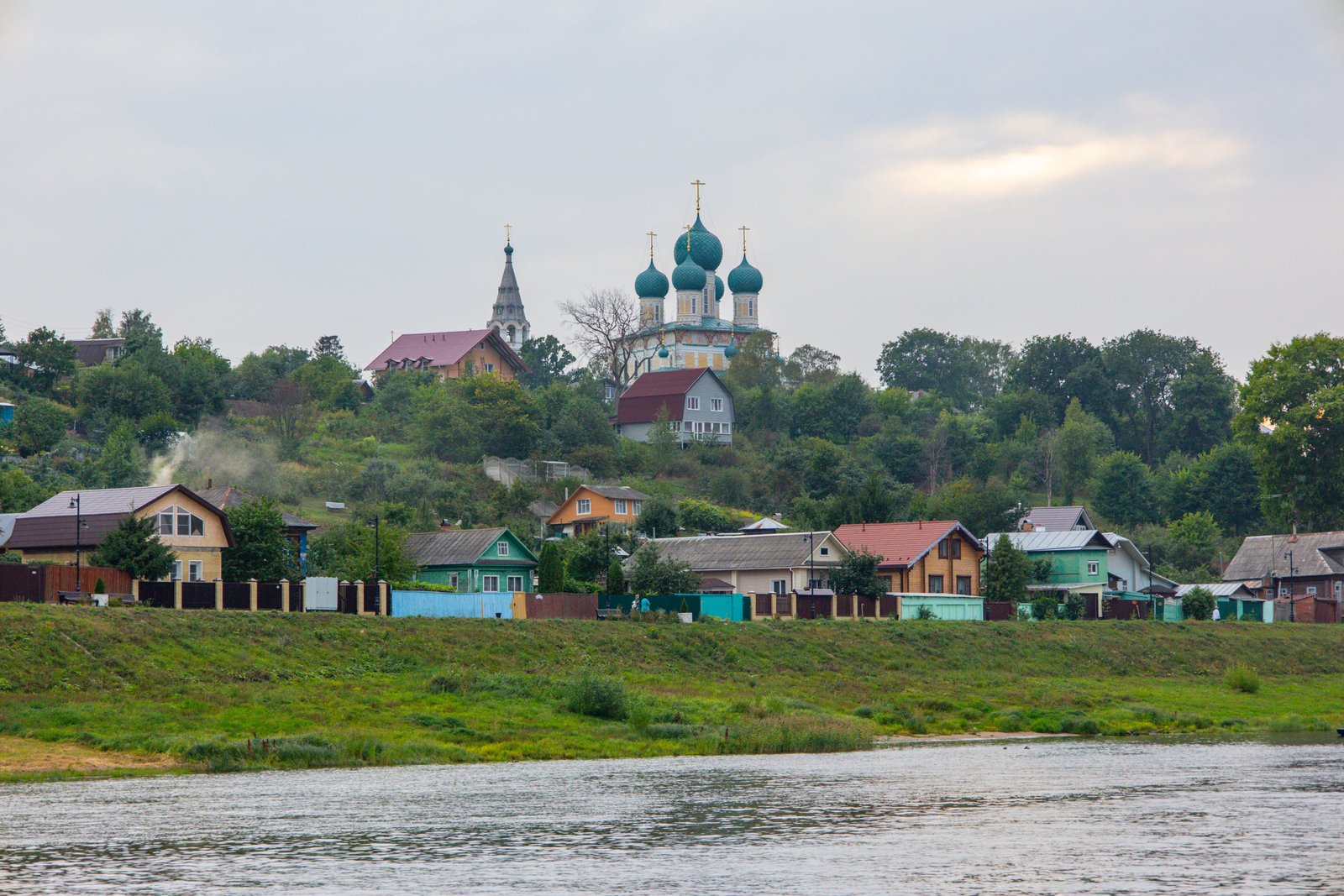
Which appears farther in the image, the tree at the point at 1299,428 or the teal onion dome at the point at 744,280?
the teal onion dome at the point at 744,280

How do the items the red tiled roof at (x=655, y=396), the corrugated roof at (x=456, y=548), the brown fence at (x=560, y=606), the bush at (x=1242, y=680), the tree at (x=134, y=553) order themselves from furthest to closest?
the red tiled roof at (x=655, y=396)
the corrugated roof at (x=456, y=548)
the brown fence at (x=560, y=606)
the bush at (x=1242, y=680)
the tree at (x=134, y=553)

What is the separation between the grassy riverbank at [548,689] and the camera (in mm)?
43781

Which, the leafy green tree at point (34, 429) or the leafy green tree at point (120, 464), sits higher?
the leafy green tree at point (34, 429)

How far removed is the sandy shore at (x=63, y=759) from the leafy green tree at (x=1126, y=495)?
302ft

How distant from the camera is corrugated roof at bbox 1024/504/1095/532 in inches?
3856

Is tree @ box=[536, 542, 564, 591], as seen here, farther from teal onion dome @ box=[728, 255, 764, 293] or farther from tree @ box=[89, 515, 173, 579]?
teal onion dome @ box=[728, 255, 764, 293]

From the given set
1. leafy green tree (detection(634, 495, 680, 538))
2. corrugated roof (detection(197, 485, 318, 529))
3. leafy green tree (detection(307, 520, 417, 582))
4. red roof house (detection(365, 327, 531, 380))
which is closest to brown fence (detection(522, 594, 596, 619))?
leafy green tree (detection(307, 520, 417, 582))

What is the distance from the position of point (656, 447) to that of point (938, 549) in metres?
40.1

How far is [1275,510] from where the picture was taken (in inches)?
4193

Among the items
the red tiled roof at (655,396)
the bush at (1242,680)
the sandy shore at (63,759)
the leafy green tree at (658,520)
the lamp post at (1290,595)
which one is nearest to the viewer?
the sandy shore at (63,759)

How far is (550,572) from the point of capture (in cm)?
7156

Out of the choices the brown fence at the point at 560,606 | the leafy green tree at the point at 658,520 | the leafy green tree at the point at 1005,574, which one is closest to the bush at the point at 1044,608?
the leafy green tree at the point at 1005,574

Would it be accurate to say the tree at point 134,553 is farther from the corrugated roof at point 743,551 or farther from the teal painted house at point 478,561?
the corrugated roof at point 743,551

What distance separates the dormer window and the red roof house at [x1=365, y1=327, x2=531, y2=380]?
69274 millimetres
